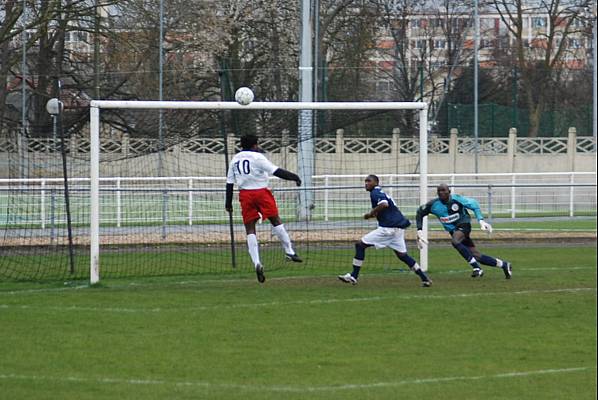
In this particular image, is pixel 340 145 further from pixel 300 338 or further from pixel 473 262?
pixel 300 338

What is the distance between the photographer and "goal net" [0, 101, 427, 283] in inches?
811

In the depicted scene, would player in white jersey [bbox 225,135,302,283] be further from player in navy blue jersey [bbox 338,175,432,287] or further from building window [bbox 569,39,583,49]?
building window [bbox 569,39,583,49]

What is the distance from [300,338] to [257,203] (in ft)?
16.5

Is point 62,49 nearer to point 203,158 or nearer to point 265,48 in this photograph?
point 265,48

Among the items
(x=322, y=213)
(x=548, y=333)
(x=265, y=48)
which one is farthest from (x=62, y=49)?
(x=548, y=333)

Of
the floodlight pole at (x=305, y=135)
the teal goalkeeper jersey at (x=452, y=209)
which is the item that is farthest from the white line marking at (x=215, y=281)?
the floodlight pole at (x=305, y=135)

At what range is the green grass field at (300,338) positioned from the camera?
973cm

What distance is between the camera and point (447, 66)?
42000mm

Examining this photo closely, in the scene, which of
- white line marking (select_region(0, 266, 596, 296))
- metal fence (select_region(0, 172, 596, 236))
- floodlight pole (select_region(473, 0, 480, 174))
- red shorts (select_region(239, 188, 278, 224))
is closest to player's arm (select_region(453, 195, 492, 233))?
white line marking (select_region(0, 266, 596, 296))

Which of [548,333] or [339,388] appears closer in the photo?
[339,388]

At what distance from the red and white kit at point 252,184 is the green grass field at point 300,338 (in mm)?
1111

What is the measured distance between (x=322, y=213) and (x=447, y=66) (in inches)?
617

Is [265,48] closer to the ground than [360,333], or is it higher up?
higher up

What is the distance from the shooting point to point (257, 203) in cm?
1708
